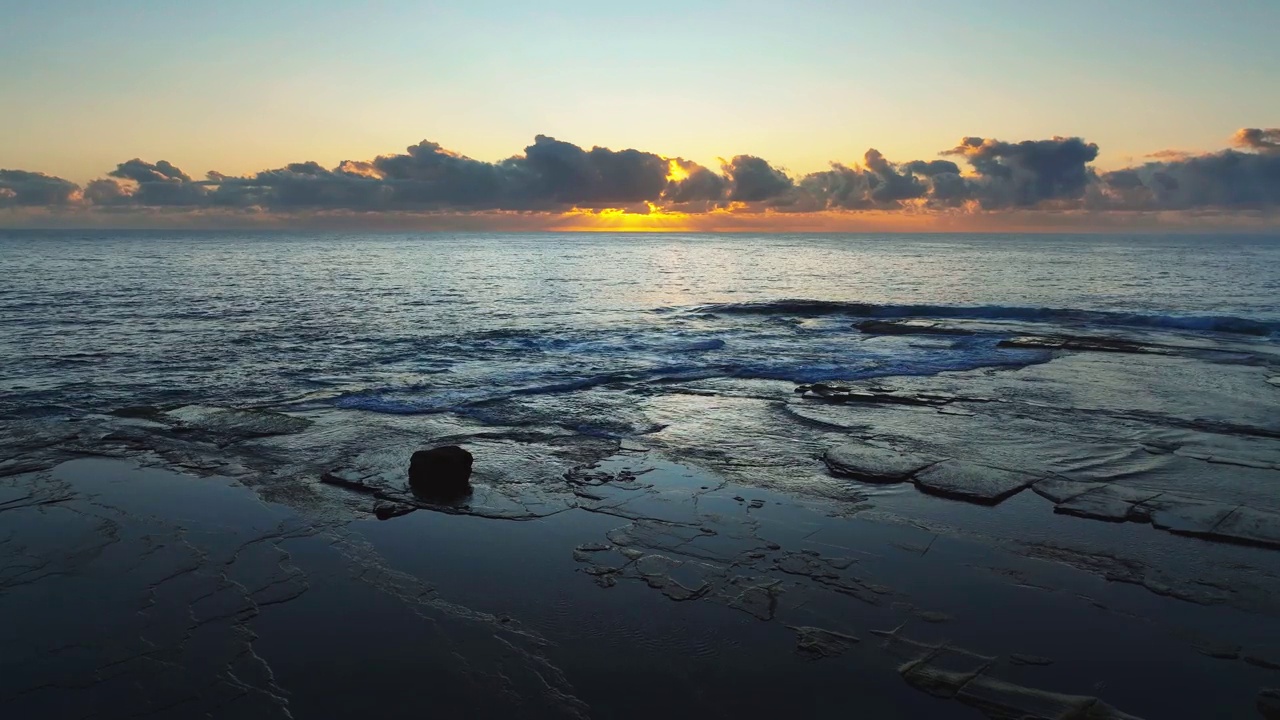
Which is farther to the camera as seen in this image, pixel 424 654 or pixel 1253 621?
pixel 1253 621

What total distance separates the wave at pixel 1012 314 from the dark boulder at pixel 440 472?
29.1 m

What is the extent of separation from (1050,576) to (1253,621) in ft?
5.33

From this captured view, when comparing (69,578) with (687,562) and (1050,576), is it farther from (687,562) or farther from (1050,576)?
(1050,576)

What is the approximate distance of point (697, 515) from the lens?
948 centimetres

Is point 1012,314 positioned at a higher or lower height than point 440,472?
lower

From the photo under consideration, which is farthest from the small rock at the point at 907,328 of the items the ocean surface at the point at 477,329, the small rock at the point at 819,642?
the small rock at the point at 819,642

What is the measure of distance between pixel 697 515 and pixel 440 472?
3618 millimetres

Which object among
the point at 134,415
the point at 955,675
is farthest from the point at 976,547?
the point at 134,415

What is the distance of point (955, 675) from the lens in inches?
230

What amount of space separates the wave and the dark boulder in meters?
29.1

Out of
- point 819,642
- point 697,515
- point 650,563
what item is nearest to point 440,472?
point 697,515

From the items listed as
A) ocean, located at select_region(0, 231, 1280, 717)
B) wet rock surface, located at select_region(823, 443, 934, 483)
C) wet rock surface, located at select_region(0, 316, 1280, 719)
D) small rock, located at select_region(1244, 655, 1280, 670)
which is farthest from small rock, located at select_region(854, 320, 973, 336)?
small rock, located at select_region(1244, 655, 1280, 670)

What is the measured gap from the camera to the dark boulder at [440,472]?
34.0 ft

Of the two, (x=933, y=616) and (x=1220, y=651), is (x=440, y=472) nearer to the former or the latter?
(x=933, y=616)
